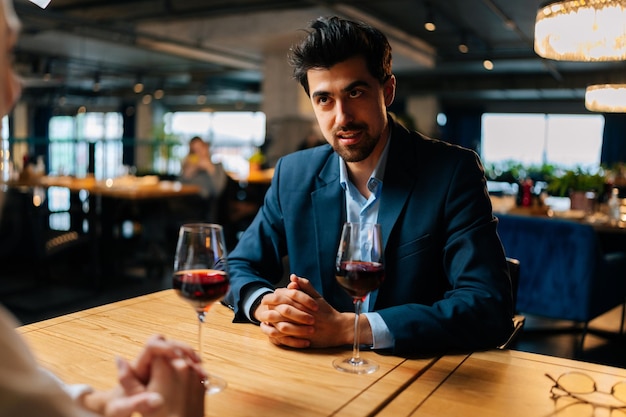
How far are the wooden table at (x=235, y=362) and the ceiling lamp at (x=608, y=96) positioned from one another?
7.66 m

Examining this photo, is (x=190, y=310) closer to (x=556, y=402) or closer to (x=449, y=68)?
(x=556, y=402)

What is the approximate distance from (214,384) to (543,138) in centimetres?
2029

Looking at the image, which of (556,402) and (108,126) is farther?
(108,126)

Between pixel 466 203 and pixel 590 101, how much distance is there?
7641 mm

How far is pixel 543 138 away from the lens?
19719mm

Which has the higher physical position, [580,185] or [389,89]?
[389,89]

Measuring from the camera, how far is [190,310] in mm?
1591

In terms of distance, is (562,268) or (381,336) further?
(562,268)

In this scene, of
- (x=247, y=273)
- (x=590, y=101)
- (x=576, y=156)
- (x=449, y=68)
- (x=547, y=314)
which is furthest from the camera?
(x=576, y=156)

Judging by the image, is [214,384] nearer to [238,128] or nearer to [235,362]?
[235,362]

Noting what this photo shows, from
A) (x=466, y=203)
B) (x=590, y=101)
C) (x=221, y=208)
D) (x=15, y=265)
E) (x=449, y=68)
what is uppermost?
(x=449, y=68)

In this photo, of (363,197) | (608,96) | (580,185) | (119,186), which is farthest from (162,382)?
(608,96)

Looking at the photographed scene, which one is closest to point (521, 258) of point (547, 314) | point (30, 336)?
point (547, 314)

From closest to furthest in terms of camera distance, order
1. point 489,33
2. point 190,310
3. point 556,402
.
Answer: point 556,402 → point 190,310 → point 489,33
